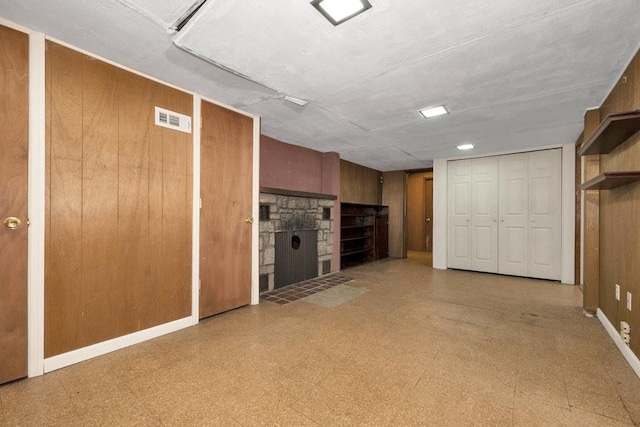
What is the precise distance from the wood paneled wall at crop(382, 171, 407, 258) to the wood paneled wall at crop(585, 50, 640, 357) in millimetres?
4208

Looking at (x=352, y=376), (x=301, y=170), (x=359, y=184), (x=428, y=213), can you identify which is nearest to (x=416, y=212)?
(x=428, y=213)

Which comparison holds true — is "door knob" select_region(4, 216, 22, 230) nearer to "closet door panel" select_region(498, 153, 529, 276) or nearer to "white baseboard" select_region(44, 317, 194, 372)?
"white baseboard" select_region(44, 317, 194, 372)

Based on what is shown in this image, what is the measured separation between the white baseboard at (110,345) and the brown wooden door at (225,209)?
0.95 feet

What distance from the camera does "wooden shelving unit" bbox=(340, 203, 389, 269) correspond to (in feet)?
18.7

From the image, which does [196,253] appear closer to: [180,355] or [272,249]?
[180,355]

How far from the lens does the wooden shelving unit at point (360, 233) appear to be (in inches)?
225

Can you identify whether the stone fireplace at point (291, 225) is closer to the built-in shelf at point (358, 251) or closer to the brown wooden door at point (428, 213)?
the built-in shelf at point (358, 251)

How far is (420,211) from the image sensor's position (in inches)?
324

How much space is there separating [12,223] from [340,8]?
2.32m

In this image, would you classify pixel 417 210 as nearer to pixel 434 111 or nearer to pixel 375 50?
pixel 434 111

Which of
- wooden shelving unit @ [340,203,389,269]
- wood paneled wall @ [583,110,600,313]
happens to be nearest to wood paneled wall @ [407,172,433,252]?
wooden shelving unit @ [340,203,389,269]

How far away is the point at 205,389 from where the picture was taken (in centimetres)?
169

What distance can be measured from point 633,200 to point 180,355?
3.43 m

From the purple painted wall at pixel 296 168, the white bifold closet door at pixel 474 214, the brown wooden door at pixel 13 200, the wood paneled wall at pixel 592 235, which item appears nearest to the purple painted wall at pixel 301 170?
the purple painted wall at pixel 296 168
